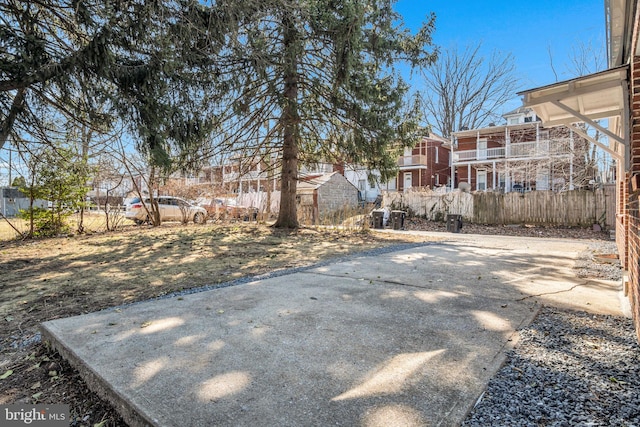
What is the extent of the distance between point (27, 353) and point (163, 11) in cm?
557

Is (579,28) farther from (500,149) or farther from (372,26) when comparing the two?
(372,26)

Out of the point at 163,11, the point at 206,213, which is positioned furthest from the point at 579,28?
the point at 206,213

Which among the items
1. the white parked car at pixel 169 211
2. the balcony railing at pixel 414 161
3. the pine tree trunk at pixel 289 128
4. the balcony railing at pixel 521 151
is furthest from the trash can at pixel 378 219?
the balcony railing at pixel 414 161

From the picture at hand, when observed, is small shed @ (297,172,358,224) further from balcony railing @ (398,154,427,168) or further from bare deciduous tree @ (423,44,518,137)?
bare deciduous tree @ (423,44,518,137)

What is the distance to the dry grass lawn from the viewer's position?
2.30m

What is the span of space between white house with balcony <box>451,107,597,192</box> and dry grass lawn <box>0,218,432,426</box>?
46.5 ft

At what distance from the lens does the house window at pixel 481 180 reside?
26594 millimetres

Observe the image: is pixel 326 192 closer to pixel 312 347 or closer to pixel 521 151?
pixel 521 151

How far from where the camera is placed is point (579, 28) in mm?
15195

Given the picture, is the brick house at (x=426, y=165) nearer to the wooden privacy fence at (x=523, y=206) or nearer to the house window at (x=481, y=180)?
the house window at (x=481, y=180)

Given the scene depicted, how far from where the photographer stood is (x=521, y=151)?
22.6 metres

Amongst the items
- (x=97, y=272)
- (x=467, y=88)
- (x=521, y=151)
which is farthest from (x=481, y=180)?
(x=97, y=272)
